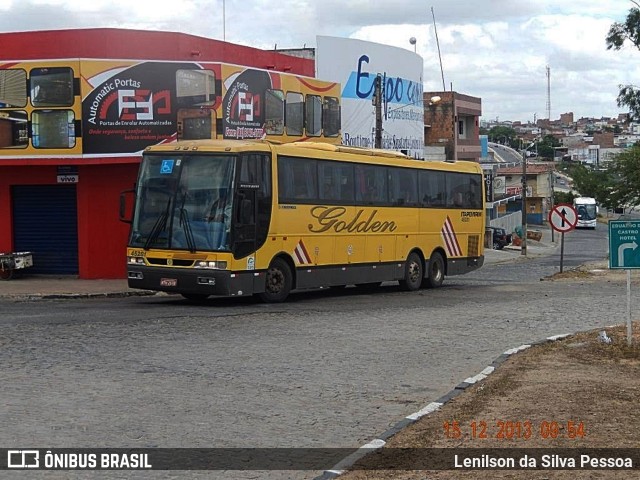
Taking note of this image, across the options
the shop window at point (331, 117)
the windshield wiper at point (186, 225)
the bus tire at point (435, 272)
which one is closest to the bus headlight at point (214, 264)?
the windshield wiper at point (186, 225)

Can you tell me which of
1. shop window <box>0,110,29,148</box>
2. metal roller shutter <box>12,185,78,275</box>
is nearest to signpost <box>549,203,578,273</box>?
metal roller shutter <box>12,185,78,275</box>

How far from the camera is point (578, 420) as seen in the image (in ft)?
28.8

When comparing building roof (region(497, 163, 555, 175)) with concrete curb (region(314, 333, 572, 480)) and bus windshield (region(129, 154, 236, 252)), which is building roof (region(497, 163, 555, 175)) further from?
concrete curb (region(314, 333, 572, 480))

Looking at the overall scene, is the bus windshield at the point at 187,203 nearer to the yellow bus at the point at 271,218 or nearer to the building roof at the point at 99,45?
the yellow bus at the point at 271,218

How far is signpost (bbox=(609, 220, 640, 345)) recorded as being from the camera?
13088mm

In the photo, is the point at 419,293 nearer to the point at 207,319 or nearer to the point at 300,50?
the point at 207,319

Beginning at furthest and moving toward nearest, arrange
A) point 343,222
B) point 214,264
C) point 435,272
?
point 435,272, point 343,222, point 214,264

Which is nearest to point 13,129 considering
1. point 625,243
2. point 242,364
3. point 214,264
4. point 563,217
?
point 214,264

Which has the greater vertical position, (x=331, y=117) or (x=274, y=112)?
(x=331, y=117)

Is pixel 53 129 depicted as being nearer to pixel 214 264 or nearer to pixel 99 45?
pixel 99 45

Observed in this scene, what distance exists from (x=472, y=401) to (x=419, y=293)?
15714 millimetres

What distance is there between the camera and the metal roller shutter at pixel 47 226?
27.9m

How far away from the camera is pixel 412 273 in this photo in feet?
88.3

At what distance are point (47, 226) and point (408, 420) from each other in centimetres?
2071
